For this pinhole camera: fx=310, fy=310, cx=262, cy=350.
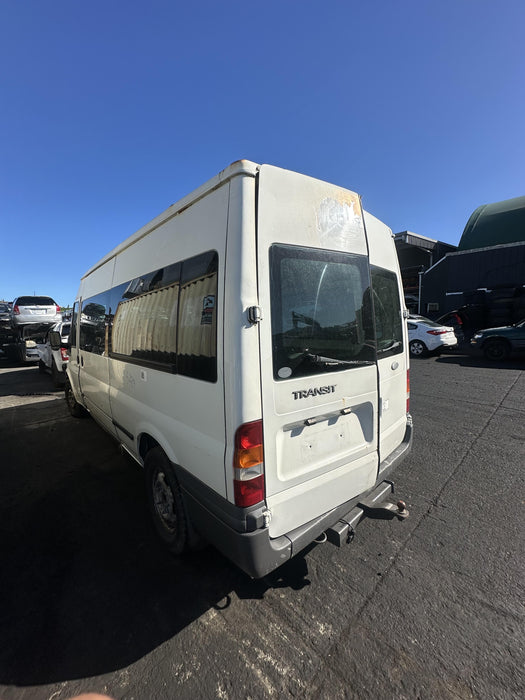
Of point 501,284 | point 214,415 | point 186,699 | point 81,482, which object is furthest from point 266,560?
point 501,284

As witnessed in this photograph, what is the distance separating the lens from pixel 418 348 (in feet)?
39.0

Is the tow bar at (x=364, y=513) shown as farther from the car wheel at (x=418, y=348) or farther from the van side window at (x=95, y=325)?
the car wheel at (x=418, y=348)

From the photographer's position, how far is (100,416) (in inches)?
163

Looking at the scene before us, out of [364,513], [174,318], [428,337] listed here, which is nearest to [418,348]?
[428,337]

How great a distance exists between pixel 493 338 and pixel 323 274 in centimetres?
1115

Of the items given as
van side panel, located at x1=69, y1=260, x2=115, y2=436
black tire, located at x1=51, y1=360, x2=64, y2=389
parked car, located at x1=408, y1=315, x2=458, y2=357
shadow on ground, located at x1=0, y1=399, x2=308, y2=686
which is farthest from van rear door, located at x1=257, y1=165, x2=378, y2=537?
parked car, located at x1=408, y1=315, x2=458, y2=357

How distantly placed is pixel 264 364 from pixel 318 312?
568mm

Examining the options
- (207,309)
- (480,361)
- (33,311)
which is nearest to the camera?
(207,309)

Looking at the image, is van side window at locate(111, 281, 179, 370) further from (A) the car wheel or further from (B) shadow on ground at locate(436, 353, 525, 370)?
(A) the car wheel

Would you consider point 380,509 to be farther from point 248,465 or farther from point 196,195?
point 196,195

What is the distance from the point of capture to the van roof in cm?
171

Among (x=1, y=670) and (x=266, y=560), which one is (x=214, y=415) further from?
(x=1, y=670)

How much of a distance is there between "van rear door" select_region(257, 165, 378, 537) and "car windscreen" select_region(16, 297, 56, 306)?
1535 centimetres

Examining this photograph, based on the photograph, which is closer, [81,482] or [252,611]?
[252,611]
